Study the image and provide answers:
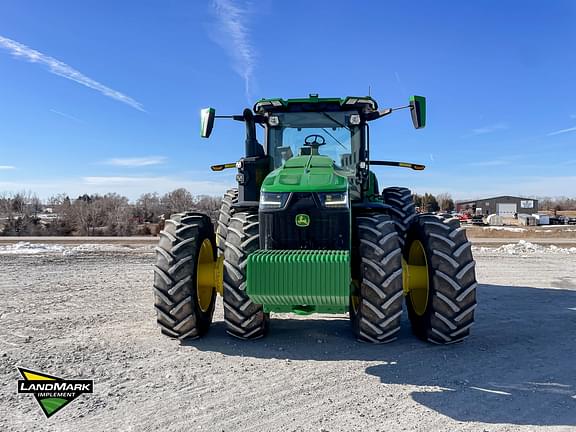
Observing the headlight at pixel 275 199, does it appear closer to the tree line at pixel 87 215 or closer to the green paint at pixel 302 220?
the green paint at pixel 302 220

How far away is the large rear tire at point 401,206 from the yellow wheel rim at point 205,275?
3099mm

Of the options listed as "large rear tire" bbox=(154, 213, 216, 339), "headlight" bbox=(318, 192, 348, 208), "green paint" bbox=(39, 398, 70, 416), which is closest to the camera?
"green paint" bbox=(39, 398, 70, 416)

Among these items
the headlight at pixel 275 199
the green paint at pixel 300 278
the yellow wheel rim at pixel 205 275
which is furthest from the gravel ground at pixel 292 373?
the headlight at pixel 275 199

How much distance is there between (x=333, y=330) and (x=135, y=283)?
5574mm

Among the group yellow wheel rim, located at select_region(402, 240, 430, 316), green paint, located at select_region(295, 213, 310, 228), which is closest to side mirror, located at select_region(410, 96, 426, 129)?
yellow wheel rim, located at select_region(402, 240, 430, 316)

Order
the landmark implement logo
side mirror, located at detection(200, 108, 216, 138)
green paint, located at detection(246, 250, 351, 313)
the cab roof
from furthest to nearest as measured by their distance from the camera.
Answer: the cab roof, side mirror, located at detection(200, 108, 216, 138), green paint, located at detection(246, 250, 351, 313), the landmark implement logo

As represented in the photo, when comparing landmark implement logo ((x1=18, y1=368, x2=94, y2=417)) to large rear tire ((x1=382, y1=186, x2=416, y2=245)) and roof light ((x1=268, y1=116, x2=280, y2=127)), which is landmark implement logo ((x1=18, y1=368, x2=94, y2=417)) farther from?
large rear tire ((x1=382, y1=186, x2=416, y2=245))

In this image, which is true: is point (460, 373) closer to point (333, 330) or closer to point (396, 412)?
point (396, 412)

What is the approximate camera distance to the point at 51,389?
12.8ft

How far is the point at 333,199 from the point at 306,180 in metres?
0.39

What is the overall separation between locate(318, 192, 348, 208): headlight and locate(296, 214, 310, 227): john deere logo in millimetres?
234

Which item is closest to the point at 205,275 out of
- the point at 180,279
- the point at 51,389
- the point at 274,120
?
the point at 180,279

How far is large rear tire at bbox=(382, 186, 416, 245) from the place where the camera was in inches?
289

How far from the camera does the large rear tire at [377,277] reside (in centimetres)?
451
